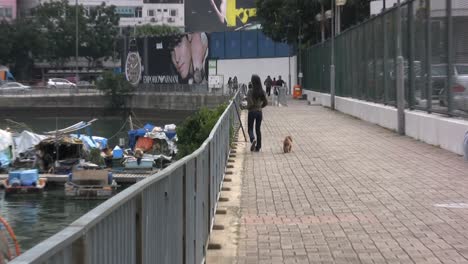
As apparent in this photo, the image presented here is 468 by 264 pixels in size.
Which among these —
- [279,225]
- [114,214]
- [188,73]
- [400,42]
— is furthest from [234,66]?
[114,214]

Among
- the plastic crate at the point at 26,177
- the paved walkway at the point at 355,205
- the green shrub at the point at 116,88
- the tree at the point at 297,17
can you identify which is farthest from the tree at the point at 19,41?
the paved walkway at the point at 355,205

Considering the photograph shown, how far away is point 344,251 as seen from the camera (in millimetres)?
7477

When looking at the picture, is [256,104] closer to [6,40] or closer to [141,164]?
[141,164]

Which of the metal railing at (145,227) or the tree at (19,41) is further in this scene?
the tree at (19,41)

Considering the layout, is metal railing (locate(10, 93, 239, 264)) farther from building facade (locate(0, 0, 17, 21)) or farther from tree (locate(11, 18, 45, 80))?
building facade (locate(0, 0, 17, 21))

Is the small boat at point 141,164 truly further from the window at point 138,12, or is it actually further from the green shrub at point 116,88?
the window at point 138,12

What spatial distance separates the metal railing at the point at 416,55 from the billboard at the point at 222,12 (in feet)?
256

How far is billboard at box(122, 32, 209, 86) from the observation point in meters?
84.8

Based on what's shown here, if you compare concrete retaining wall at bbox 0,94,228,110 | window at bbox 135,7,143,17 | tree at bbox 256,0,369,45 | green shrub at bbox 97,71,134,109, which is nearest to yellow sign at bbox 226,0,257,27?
green shrub at bbox 97,71,134,109

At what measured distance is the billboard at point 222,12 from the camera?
109 meters

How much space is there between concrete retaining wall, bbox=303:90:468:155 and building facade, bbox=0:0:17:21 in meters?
95.0

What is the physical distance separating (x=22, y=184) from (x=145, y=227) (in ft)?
112

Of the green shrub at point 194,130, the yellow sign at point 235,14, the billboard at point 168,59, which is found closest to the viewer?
the green shrub at point 194,130

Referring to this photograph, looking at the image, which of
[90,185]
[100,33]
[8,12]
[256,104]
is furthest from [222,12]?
[256,104]
